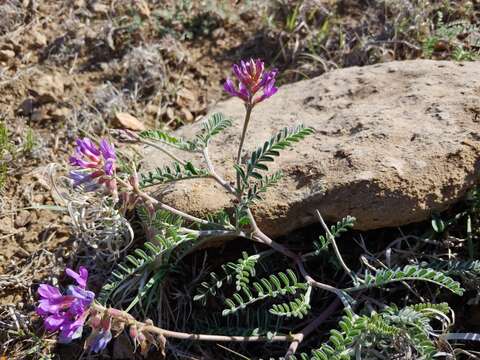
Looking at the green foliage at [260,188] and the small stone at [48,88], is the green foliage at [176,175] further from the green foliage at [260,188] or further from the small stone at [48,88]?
the small stone at [48,88]

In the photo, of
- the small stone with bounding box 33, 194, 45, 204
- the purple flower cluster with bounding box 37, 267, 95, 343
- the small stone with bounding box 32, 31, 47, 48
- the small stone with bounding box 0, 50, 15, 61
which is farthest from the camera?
the small stone with bounding box 32, 31, 47, 48

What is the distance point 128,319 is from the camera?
84.3 inches

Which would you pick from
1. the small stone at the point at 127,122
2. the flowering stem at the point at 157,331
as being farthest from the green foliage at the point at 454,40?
the flowering stem at the point at 157,331

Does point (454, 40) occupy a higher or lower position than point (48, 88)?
higher

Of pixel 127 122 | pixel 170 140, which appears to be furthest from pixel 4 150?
pixel 170 140

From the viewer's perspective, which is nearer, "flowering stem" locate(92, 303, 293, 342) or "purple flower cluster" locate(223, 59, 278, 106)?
"flowering stem" locate(92, 303, 293, 342)

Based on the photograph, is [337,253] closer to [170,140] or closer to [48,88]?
[170,140]

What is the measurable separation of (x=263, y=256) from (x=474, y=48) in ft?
6.32

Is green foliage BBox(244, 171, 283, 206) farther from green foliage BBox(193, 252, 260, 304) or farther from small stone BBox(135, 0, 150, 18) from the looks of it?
small stone BBox(135, 0, 150, 18)

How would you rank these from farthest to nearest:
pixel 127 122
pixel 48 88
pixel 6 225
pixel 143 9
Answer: pixel 143 9 < pixel 48 88 < pixel 127 122 < pixel 6 225

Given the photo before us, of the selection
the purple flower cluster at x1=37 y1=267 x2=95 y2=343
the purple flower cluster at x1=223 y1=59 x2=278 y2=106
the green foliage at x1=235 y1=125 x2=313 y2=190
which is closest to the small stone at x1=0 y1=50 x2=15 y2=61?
the purple flower cluster at x1=223 y1=59 x2=278 y2=106

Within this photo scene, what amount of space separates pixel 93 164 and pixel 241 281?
82cm

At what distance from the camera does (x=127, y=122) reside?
12.1 feet

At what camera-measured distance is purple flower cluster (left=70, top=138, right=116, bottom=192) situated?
7.56ft
